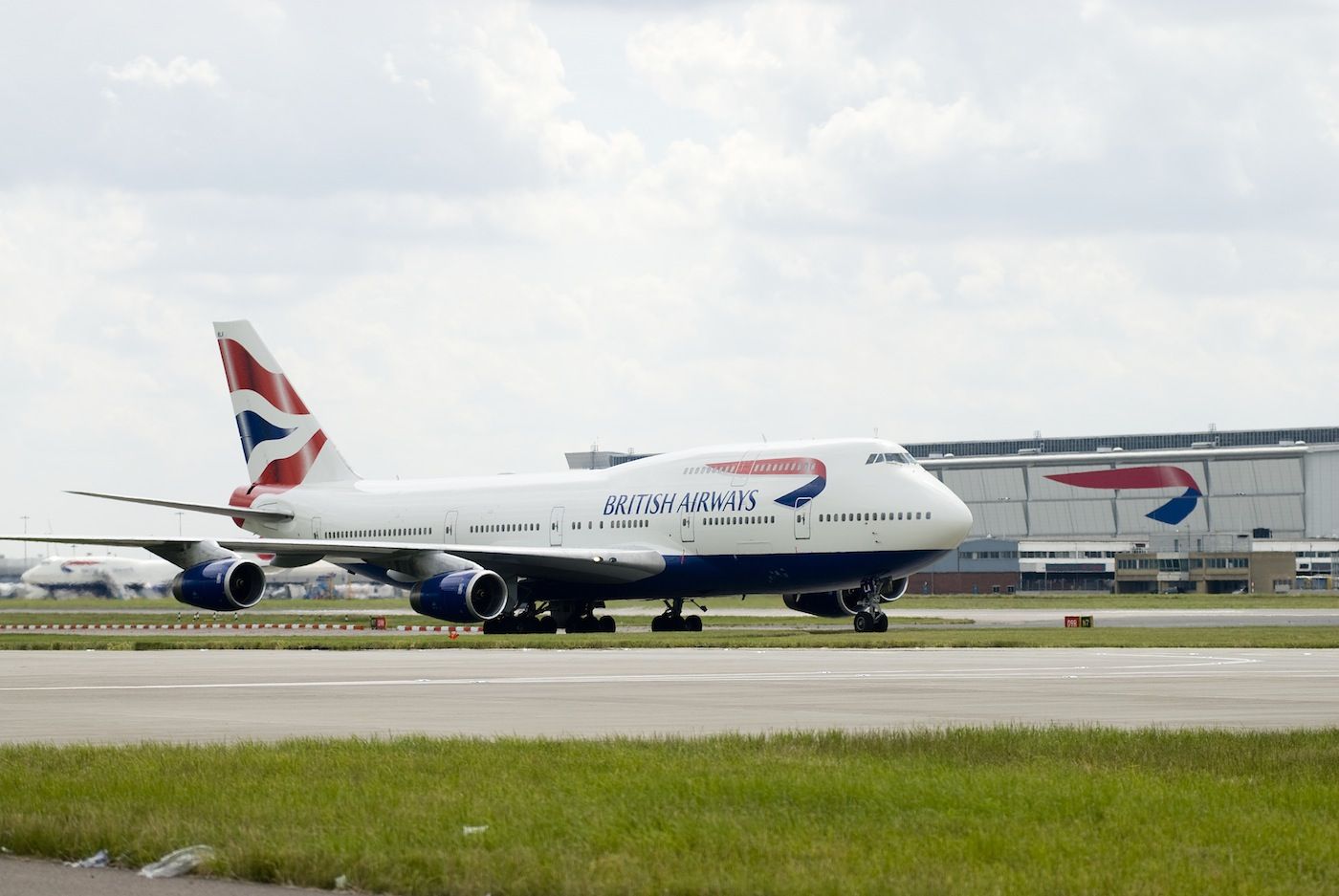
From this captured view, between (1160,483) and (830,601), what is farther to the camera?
(1160,483)

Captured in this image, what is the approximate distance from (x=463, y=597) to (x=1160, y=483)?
10511 cm

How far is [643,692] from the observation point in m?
22.4

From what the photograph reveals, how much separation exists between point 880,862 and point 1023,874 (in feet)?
2.39

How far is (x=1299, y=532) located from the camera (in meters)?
136

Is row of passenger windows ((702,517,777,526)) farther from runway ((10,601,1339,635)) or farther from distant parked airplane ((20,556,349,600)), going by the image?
distant parked airplane ((20,556,349,600))

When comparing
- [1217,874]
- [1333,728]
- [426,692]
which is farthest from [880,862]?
[426,692]

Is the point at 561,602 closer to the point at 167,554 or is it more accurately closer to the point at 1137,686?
the point at 167,554

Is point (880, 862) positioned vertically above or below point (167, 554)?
below

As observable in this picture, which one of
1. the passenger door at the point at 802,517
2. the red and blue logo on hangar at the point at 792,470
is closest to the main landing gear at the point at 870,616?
the passenger door at the point at 802,517

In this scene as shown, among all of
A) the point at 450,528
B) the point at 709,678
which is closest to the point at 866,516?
the point at 450,528

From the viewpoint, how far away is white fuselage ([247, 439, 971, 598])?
45938 millimetres

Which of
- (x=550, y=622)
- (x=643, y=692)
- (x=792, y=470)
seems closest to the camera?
(x=643, y=692)

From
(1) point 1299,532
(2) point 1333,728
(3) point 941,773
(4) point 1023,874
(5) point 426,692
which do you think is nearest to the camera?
(4) point 1023,874

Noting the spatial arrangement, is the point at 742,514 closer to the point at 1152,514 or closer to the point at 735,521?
the point at 735,521
